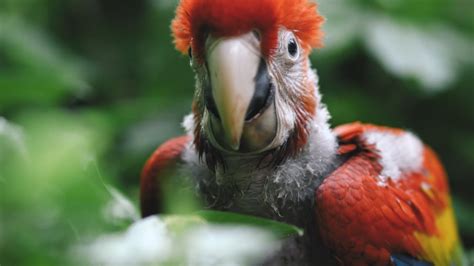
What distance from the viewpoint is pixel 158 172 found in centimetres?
192

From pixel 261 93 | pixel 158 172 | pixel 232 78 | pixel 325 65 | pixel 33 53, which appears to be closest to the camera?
pixel 232 78

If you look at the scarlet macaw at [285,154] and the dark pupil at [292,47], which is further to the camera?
the dark pupil at [292,47]

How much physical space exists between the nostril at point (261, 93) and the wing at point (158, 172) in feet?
1.57

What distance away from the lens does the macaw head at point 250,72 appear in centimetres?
138

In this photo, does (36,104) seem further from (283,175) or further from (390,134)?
(390,134)

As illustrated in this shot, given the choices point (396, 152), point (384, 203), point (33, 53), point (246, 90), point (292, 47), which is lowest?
point (384, 203)

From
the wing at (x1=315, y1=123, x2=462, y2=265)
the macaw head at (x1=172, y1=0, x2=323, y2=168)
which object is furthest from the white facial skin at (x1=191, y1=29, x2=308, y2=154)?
the wing at (x1=315, y1=123, x2=462, y2=265)

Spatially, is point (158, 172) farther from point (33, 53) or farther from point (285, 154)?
point (33, 53)

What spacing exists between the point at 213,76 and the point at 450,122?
2224mm

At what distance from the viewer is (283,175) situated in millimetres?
1708

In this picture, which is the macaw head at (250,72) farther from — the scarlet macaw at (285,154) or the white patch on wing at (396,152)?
the white patch on wing at (396,152)

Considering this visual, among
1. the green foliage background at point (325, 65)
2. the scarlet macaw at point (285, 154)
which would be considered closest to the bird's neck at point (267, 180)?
the scarlet macaw at point (285, 154)

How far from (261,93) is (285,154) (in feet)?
0.86

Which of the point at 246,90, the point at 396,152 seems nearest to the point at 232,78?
the point at 246,90
